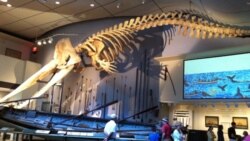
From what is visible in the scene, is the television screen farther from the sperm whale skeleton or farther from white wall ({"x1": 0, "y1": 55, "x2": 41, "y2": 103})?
white wall ({"x1": 0, "y1": 55, "x2": 41, "y2": 103})

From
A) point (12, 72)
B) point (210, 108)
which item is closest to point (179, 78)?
point (210, 108)

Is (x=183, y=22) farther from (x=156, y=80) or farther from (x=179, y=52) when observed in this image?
(x=156, y=80)

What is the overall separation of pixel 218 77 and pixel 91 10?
232 inches

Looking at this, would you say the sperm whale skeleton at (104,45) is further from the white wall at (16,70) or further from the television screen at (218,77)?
the white wall at (16,70)

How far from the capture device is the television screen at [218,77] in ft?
29.0

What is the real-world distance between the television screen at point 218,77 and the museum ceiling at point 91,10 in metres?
1.58

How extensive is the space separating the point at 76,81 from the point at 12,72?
3.43 m

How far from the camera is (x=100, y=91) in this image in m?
12.5

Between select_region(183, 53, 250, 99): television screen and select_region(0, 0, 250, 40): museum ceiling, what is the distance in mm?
1579

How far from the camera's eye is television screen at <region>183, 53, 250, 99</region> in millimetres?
8852

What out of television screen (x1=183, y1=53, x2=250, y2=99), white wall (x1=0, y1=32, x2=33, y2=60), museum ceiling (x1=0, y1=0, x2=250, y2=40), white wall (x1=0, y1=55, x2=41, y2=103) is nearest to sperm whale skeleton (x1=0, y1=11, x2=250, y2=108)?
museum ceiling (x1=0, y1=0, x2=250, y2=40)

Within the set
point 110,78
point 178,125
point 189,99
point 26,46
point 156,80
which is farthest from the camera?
point 26,46

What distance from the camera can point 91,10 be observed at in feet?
39.2

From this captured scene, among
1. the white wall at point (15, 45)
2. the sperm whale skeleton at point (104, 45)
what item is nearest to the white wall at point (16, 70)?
the white wall at point (15, 45)
